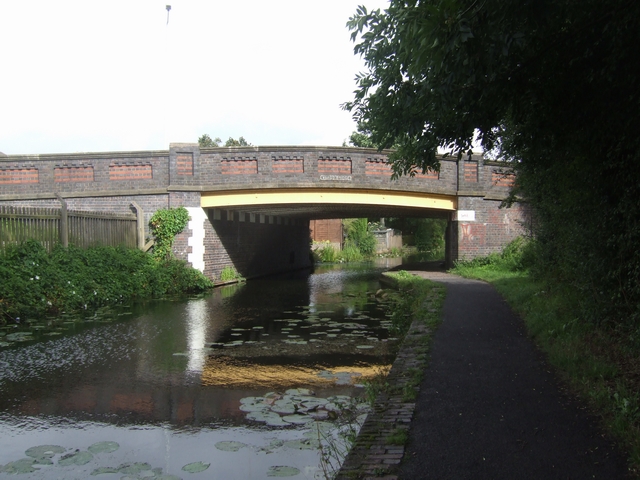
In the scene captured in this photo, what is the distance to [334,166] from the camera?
56.0 feet

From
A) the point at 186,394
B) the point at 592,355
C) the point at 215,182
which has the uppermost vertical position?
the point at 215,182

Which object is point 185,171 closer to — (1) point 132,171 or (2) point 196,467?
(1) point 132,171

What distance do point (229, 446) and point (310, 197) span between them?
13224 mm

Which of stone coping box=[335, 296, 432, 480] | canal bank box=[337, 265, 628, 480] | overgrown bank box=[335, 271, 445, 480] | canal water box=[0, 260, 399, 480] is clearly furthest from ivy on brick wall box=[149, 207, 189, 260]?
stone coping box=[335, 296, 432, 480]

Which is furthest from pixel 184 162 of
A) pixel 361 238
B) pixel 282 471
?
pixel 361 238

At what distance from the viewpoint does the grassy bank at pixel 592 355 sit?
387 cm

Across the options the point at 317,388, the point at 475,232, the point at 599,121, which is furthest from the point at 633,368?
the point at 475,232

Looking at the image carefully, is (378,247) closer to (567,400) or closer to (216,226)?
(216,226)

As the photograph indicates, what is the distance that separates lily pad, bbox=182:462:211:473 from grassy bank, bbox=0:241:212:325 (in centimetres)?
734

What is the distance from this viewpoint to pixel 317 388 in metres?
5.84

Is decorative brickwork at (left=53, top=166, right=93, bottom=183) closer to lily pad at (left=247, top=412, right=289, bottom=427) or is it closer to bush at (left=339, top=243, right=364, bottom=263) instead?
lily pad at (left=247, top=412, right=289, bottom=427)

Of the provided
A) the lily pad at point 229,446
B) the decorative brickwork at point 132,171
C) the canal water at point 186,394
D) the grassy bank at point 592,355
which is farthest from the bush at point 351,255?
Answer: the lily pad at point 229,446

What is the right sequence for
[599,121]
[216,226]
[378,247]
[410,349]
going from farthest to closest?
[378,247] → [216,226] → [410,349] → [599,121]

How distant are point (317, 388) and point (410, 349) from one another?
1.29m
